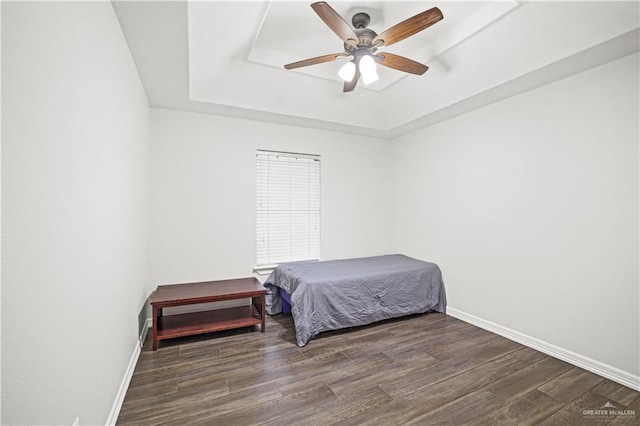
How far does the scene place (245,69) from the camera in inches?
119

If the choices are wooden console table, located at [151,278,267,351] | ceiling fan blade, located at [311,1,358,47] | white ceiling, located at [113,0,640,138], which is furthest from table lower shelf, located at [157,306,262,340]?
ceiling fan blade, located at [311,1,358,47]

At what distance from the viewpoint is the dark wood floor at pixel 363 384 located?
6.19 ft

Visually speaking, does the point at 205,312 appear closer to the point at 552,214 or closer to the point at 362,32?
the point at 362,32

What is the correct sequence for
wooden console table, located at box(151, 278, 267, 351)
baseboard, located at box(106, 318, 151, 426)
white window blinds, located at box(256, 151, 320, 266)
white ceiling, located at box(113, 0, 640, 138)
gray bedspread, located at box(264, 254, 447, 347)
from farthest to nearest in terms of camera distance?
1. white window blinds, located at box(256, 151, 320, 266)
2. gray bedspread, located at box(264, 254, 447, 347)
3. wooden console table, located at box(151, 278, 267, 351)
4. white ceiling, located at box(113, 0, 640, 138)
5. baseboard, located at box(106, 318, 151, 426)

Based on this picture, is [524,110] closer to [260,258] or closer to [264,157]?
[264,157]

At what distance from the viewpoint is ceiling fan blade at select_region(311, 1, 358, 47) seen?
176 centimetres

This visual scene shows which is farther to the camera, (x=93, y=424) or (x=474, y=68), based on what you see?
(x=474, y=68)

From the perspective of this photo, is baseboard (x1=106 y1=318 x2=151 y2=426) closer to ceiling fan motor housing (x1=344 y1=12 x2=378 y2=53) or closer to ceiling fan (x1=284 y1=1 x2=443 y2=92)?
ceiling fan (x1=284 y1=1 x2=443 y2=92)

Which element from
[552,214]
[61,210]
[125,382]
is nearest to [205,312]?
[125,382]

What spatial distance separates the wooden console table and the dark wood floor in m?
0.13

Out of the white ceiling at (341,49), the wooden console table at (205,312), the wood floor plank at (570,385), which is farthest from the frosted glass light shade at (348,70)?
the wood floor plank at (570,385)

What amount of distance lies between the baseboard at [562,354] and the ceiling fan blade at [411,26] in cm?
291

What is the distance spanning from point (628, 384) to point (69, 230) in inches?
144

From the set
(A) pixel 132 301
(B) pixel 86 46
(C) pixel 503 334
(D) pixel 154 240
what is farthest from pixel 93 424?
(C) pixel 503 334
